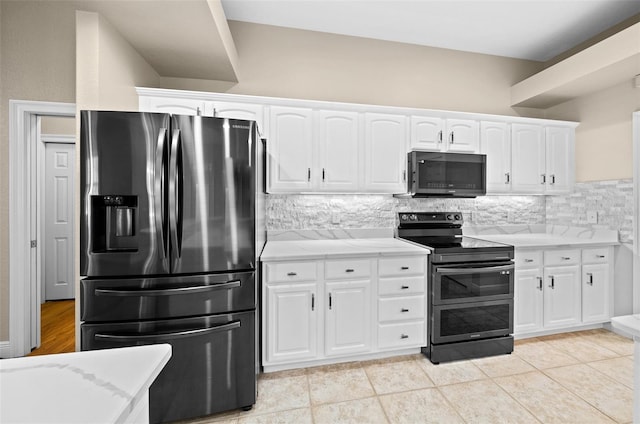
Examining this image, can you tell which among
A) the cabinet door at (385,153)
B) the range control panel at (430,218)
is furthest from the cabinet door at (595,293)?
the cabinet door at (385,153)

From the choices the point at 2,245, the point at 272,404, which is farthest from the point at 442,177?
the point at 2,245

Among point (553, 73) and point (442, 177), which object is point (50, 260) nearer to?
point (442, 177)

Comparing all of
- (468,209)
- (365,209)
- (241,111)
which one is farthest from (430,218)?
(241,111)

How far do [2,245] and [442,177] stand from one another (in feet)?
12.7

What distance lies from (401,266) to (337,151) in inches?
47.0

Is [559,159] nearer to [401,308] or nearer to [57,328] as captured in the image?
[401,308]

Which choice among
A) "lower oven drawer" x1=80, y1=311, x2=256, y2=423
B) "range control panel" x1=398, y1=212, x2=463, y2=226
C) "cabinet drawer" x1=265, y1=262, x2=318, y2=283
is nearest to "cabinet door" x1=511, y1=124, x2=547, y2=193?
"range control panel" x1=398, y1=212, x2=463, y2=226

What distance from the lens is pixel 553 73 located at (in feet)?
10.0

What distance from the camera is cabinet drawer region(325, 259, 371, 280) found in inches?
92.3

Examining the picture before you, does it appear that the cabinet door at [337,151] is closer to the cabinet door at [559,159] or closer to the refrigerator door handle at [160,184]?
the refrigerator door handle at [160,184]

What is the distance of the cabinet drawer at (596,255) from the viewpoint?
292cm

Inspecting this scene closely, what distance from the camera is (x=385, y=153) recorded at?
287 centimetres

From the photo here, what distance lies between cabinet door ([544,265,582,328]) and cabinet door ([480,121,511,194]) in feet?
3.10

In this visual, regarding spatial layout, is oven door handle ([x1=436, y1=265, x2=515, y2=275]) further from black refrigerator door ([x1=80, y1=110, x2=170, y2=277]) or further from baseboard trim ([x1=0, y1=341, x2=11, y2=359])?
baseboard trim ([x1=0, y1=341, x2=11, y2=359])
